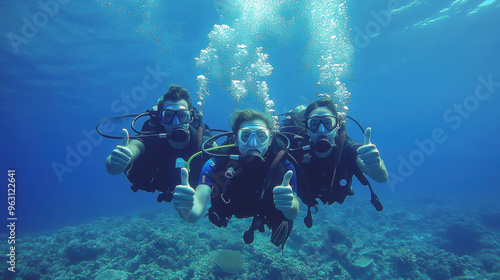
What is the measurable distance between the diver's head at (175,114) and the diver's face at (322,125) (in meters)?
2.63

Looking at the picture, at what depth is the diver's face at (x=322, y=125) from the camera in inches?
186

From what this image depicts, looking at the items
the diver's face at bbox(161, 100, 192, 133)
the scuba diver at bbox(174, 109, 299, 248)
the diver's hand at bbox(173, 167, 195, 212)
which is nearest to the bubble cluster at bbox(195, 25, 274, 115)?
the diver's face at bbox(161, 100, 192, 133)

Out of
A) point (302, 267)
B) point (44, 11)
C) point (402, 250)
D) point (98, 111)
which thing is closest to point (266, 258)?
point (302, 267)

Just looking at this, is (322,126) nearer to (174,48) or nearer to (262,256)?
(262,256)

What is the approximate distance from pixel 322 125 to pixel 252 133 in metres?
1.59

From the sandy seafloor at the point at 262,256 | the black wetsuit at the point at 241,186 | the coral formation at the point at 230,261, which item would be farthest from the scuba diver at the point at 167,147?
the sandy seafloor at the point at 262,256

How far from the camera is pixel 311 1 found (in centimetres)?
1900

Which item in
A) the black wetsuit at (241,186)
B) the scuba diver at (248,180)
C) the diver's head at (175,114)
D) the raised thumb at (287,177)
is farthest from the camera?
the diver's head at (175,114)

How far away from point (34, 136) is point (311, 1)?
73996 millimetres

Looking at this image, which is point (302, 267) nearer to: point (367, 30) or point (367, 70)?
point (367, 30)

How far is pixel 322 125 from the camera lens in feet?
15.5

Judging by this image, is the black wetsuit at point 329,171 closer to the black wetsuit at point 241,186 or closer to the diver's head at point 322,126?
the diver's head at point 322,126

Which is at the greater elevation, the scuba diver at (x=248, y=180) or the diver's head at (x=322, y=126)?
the diver's head at (x=322, y=126)

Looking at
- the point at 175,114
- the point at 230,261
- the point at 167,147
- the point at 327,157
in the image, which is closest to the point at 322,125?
the point at 327,157
